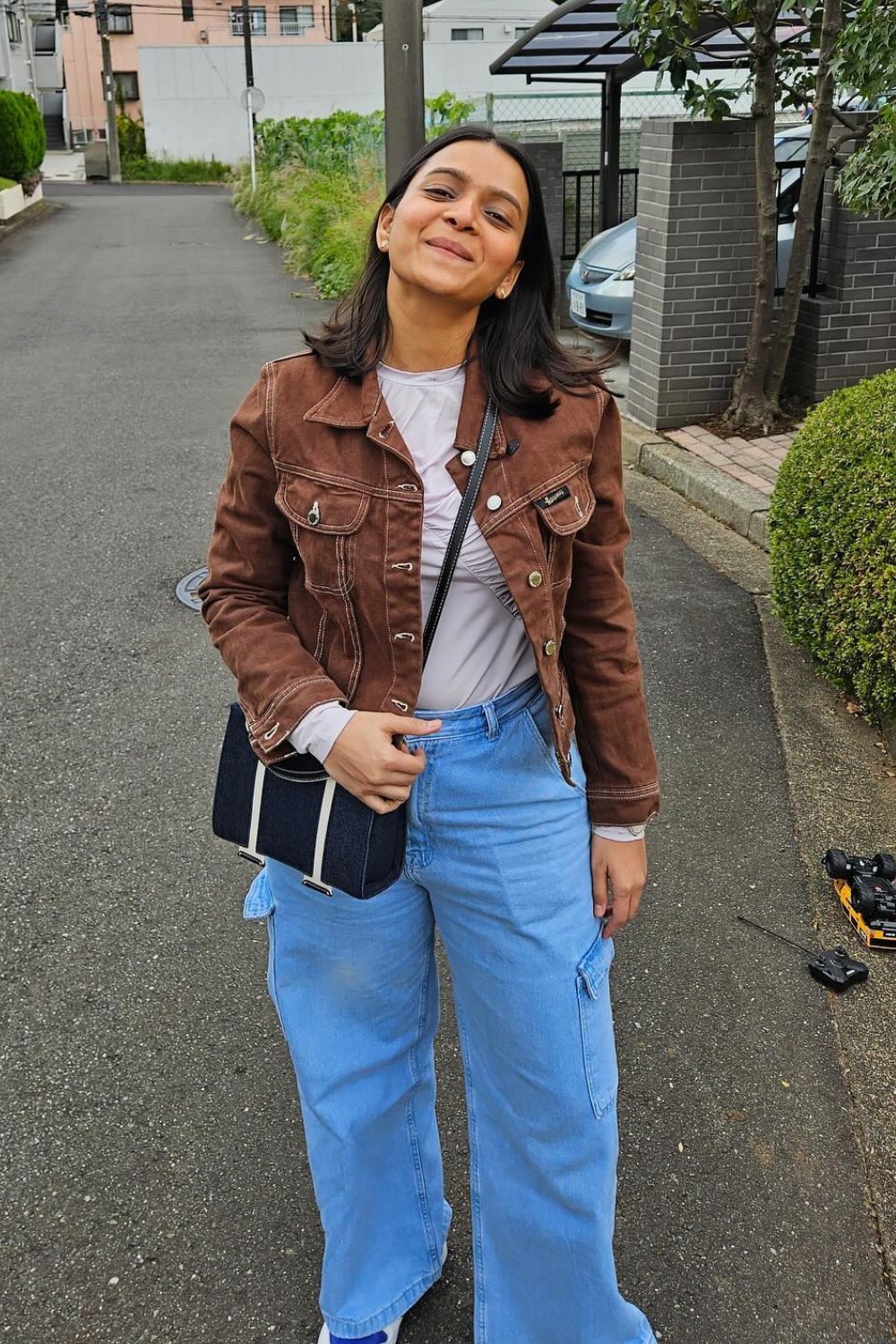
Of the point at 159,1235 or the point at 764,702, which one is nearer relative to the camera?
the point at 159,1235

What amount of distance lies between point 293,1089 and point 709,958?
3.67 ft

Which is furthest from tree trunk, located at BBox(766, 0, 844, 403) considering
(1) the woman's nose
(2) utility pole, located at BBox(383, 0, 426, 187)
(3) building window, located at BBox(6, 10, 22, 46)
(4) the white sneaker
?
(3) building window, located at BBox(6, 10, 22, 46)

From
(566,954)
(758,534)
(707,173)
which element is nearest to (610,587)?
(566,954)

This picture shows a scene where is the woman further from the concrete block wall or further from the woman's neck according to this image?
the concrete block wall

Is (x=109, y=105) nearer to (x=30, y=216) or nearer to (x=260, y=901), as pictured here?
(x=30, y=216)

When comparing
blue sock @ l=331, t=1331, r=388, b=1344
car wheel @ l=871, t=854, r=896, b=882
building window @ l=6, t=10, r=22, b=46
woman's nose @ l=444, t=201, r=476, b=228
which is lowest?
blue sock @ l=331, t=1331, r=388, b=1344

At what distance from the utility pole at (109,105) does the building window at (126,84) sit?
6.43 metres

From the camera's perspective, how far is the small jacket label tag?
5.70 ft

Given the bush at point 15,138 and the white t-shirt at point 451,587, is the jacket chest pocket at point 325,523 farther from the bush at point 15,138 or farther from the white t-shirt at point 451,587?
the bush at point 15,138

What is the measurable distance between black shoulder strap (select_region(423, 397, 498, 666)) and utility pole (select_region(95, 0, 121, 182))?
52670mm

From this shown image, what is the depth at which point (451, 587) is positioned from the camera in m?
1.74

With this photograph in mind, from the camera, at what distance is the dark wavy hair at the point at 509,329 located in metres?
1.77

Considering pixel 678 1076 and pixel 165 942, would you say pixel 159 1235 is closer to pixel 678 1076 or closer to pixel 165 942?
pixel 165 942

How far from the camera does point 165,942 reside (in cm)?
329
